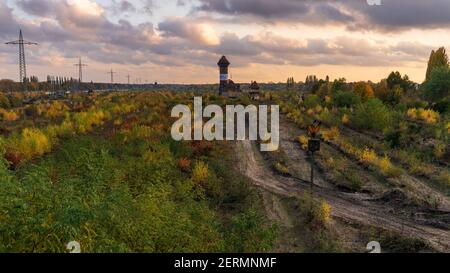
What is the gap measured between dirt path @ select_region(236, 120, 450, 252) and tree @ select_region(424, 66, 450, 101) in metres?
38.4

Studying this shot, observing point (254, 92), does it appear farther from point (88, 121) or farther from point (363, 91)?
point (88, 121)

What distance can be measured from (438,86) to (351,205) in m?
44.9

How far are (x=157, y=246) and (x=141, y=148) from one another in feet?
36.2

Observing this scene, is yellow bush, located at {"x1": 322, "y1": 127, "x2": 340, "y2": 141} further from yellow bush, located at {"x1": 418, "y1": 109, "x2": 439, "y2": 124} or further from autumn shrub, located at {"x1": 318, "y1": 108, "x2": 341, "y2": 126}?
yellow bush, located at {"x1": 418, "y1": 109, "x2": 439, "y2": 124}

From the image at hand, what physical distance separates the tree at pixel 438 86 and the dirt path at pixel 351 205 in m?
38.4

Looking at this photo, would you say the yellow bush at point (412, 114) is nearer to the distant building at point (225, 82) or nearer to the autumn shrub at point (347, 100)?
the autumn shrub at point (347, 100)

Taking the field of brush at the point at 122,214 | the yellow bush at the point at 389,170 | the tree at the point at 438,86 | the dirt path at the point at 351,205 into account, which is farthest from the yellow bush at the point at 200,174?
the tree at the point at 438,86

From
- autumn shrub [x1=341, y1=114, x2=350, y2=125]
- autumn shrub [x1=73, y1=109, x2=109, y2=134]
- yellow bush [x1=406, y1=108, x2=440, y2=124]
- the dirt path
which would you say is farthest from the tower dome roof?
the dirt path

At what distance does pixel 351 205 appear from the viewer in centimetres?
1449

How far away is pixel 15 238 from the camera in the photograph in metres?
5.96

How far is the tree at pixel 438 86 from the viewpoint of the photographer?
52.4m
